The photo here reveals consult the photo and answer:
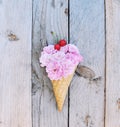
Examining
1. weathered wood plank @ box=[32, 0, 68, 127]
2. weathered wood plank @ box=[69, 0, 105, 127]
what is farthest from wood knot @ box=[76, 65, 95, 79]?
weathered wood plank @ box=[32, 0, 68, 127]

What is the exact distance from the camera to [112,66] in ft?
4.67

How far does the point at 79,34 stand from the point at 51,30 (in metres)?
0.13

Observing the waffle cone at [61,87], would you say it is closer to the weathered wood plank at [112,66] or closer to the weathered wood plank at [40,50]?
the weathered wood plank at [40,50]

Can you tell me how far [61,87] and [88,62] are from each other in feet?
0.61

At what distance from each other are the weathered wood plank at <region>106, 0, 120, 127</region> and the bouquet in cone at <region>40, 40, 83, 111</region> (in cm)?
17

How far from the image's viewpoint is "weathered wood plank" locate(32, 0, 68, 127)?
1.38 m

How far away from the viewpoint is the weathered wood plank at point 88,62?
1.40 m

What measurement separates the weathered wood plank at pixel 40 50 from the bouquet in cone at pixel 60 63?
0.05m

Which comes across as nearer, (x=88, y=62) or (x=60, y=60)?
(x=60, y=60)

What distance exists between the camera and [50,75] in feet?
4.29
